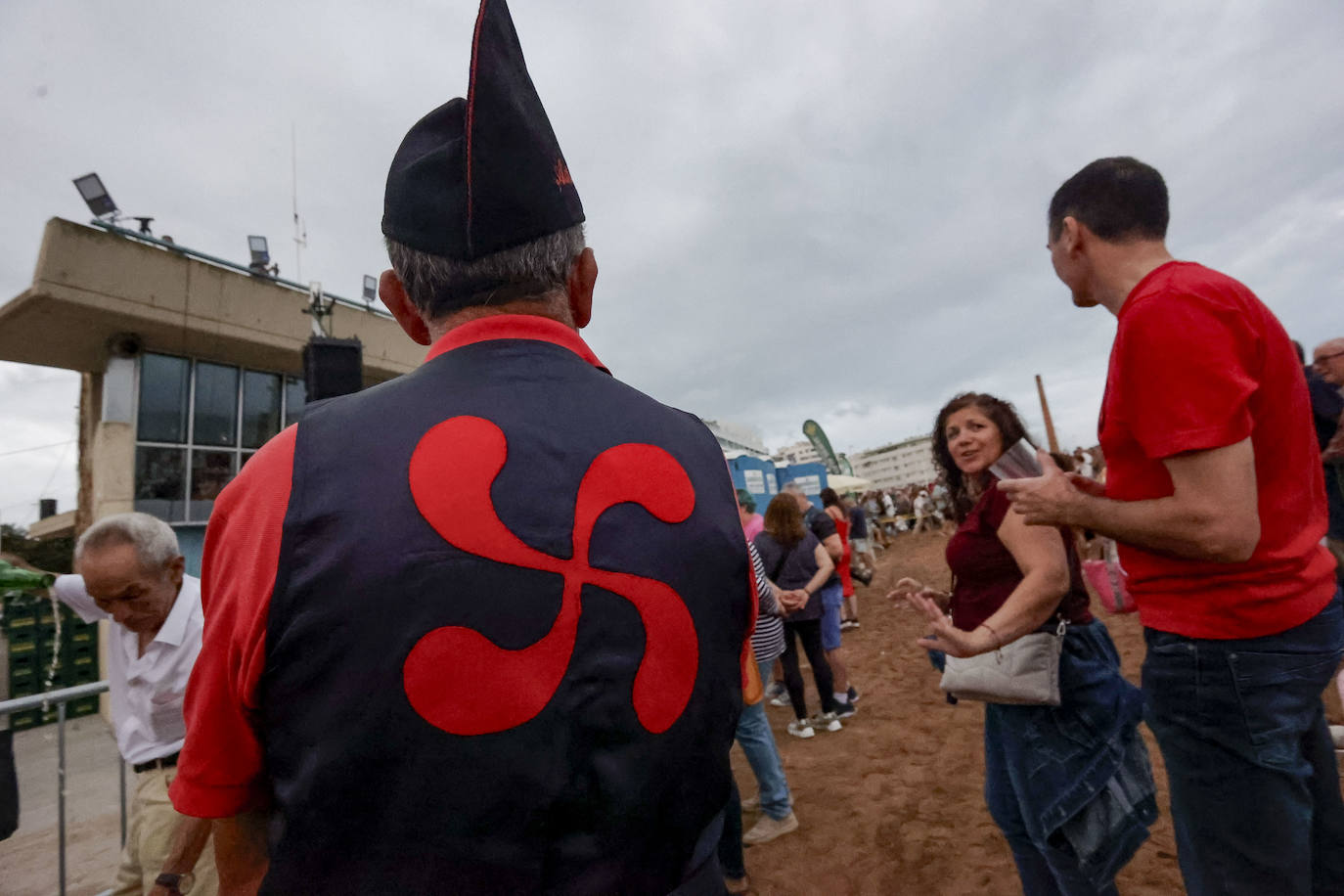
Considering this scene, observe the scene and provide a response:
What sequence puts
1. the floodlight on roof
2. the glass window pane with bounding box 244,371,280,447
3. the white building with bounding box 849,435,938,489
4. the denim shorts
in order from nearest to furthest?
the denim shorts, the floodlight on roof, the glass window pane with bounding box 244,371,280,447, the white building with bounding box 849,435,938,489

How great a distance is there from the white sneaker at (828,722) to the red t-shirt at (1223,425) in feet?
13.8

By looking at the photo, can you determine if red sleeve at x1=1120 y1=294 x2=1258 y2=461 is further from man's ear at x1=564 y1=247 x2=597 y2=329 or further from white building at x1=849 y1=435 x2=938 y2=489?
white building at x1=849 y1=435 x2=938 y2=489

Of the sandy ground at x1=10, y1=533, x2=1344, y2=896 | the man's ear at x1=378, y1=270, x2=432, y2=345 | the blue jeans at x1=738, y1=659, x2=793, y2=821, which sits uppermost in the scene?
the man's ear at x1=378, y1=270, x2=432, y2=345

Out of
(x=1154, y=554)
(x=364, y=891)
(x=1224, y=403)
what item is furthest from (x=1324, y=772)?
(x=364, y=891)

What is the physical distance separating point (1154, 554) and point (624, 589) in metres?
1.40

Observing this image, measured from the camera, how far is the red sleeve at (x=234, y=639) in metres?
0.80

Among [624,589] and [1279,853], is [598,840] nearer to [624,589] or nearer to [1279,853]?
[624,589]

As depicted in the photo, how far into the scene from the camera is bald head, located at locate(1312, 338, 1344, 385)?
3188mm

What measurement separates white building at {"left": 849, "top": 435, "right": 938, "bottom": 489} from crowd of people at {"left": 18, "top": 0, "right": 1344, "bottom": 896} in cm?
12728

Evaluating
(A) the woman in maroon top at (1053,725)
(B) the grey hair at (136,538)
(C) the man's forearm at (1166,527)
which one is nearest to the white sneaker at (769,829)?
(A) the woman in maroon top at (1053,725)

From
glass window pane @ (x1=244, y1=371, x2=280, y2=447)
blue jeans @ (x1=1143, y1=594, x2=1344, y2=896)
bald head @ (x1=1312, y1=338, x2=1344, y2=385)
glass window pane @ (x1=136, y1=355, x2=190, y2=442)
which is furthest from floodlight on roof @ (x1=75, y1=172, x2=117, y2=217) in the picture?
bald head @ (x1=1312, y1=338, x2=1344, y2=385)

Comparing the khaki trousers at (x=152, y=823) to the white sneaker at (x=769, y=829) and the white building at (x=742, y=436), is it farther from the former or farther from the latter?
the white building at (x=742, y=436)

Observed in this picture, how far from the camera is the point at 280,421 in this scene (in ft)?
41.3

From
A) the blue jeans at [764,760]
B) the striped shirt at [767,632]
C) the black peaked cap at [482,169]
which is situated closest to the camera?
the black peaked cap at [482,169]
